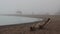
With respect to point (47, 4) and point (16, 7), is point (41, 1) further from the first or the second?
point (16, 7)

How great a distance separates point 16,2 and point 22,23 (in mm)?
377

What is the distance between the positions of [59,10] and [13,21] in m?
0.55

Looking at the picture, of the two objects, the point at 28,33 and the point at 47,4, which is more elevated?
the point at 47,4

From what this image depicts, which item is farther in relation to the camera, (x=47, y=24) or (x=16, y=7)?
(x=16, y=7)

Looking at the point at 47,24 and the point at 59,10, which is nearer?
the point at 47,24

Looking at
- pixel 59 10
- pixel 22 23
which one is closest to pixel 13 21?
pixel 22 23

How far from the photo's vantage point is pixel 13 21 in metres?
0.83

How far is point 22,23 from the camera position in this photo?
2.61ft

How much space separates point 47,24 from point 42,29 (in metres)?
0.07

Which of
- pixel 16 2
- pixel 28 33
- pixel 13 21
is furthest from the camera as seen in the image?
pixel 16 2

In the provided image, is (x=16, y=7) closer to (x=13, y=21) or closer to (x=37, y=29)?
(x=13, y=21)

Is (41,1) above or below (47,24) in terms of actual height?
above

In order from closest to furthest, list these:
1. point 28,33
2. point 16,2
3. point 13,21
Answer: point 28,33 < point 13,21 < point 16,2

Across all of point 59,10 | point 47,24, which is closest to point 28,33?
point 47,24
